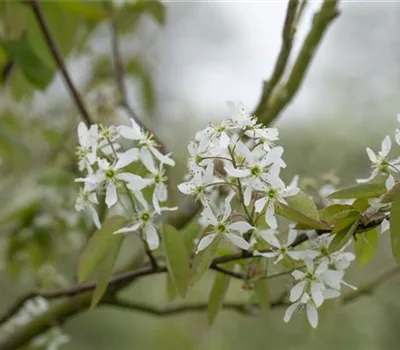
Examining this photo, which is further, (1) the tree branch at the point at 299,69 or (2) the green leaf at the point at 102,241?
(1) the tree branch at the point at 299,69

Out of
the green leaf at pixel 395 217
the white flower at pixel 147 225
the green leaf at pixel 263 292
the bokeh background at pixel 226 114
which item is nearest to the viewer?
the green leaf at pixel 395 217

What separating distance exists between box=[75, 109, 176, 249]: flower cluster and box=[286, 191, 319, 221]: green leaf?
10cm

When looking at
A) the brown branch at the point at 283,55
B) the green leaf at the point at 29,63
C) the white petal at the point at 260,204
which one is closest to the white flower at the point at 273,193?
the white petal at the point at 260,204

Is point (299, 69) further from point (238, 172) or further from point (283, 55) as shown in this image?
point (238, 172)

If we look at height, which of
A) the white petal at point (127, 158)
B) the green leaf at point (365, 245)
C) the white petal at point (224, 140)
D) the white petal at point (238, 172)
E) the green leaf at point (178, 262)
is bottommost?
the green leaf at point (365, 245)

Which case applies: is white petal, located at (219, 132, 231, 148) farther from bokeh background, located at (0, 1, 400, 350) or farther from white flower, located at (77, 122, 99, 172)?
bokeh background, located at (0, 1, 400, 350)

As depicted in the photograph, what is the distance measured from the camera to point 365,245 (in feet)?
2.48

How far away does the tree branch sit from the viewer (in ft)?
2.94

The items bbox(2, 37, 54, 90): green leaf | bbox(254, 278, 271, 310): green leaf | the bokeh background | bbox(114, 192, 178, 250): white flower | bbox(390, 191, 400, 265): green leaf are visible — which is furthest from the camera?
the bokeh background

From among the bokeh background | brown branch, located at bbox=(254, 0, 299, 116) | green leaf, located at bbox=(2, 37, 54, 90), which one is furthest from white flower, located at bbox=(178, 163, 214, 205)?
the bokeh background

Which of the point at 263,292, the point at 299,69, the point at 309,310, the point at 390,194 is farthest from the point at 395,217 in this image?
the point at 299,69

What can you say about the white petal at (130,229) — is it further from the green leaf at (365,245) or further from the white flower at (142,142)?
the green leaf at (365,245)

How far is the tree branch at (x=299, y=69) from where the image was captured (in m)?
0.90

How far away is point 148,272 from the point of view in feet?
2.51
